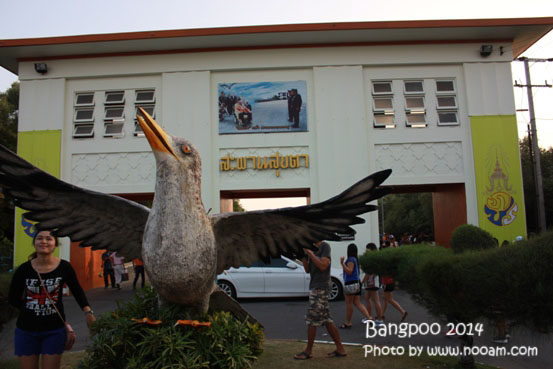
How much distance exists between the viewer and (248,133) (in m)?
11.6

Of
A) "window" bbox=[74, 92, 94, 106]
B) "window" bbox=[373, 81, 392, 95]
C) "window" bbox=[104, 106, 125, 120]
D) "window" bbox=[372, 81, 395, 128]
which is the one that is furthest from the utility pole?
"window" bbox=[74, 92, 94, 106]

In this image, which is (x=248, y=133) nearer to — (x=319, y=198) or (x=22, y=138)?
(x=319, y=198)

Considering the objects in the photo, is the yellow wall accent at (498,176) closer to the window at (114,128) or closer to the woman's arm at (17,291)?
the window at (114,128)

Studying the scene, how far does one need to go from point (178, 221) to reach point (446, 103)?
11094 millimetres

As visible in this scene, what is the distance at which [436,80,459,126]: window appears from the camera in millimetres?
11664

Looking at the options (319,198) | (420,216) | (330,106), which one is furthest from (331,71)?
(420,216)

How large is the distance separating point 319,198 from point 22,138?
8958mm

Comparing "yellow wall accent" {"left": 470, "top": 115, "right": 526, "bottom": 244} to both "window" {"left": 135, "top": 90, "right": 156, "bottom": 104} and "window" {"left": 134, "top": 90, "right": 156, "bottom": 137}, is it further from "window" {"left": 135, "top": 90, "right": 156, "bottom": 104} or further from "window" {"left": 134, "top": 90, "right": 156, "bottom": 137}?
"window" {"left": 135, "top": 90, "right": 156, "bottom": 104}

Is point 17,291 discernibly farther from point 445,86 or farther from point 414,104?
point 445,86

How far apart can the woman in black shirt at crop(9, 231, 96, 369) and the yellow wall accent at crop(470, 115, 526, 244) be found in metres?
10.9

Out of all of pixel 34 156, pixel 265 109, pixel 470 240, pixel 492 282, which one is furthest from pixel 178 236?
pixel 34 156

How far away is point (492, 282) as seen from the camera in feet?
10.8

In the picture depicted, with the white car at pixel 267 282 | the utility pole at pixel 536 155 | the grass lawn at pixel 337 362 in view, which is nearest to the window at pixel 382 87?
the white car at pixel 267 282

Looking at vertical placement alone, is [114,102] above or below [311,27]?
below
